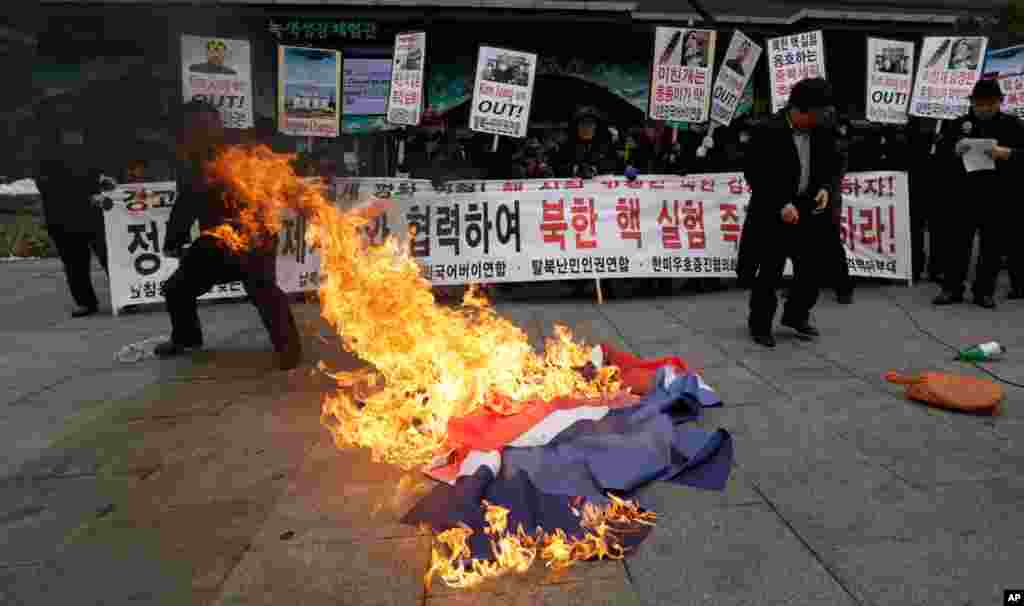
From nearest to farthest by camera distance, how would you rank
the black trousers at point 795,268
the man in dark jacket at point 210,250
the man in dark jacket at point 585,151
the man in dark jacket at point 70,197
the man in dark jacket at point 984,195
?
the man in dark jacket at point 210,250, the black trousers at point 795,268, the man in dark jacket at point 984,195, the man in dark jacket at point 70,197, the man in dark jacket at point 585,151

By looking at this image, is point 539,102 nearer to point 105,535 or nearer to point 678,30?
point 678,30

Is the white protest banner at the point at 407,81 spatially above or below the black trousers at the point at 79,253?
above

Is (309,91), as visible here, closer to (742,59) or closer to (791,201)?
(742,59)

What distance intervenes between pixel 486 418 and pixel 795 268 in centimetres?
365

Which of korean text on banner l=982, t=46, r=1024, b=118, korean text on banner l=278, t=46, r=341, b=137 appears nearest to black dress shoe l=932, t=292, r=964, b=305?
korean text on banner l=982, t=46, r=1024, b=118

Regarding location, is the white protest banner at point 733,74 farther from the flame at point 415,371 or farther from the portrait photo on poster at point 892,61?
the flame at point 415,371

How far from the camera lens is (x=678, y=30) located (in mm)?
8562

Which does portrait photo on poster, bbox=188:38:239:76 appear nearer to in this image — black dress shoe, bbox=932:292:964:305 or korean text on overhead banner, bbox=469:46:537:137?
korean text on overhead banner, bbox=469:46:537:137

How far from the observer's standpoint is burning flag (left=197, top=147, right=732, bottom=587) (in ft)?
8.94

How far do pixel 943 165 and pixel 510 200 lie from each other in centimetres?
491

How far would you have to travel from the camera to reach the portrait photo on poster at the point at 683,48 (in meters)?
8.60

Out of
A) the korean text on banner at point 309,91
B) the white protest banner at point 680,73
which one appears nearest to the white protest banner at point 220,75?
the korean text on banner at point 309,91

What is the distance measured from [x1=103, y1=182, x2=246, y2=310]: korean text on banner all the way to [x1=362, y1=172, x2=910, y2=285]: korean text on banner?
99.3 inches

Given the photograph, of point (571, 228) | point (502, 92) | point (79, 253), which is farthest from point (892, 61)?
point (79, 253)
